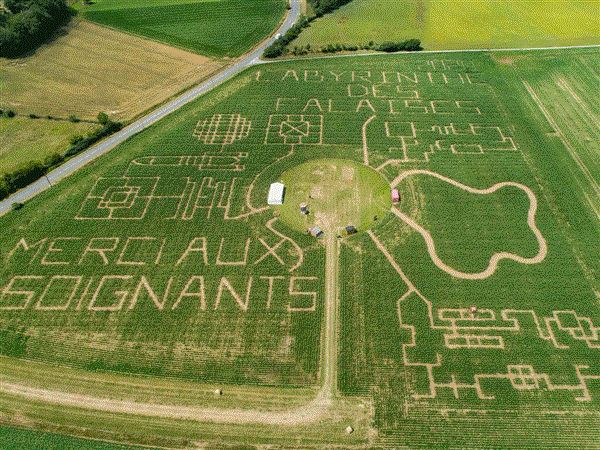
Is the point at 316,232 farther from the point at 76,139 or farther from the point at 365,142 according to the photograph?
the point at 76,139

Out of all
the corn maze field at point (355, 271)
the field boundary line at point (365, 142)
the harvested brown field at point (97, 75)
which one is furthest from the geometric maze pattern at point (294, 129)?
the harvested brown field at point (97, 75)

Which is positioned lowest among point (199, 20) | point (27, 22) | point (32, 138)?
point (32, 138)

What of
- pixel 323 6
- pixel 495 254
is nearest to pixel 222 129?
pixel 495 254

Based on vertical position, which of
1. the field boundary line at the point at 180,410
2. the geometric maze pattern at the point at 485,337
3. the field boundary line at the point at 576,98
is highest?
the field boundary line at the point at 576,98

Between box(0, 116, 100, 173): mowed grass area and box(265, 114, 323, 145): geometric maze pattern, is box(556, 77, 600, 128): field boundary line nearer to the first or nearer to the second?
box(265, 114, 323, 145): geometric maze pattern

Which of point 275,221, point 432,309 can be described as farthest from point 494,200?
point 275,221

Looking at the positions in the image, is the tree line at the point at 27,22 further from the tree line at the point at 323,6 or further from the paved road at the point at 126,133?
the tree line at the point at 323,6

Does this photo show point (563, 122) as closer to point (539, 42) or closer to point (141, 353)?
point (539, 42)
